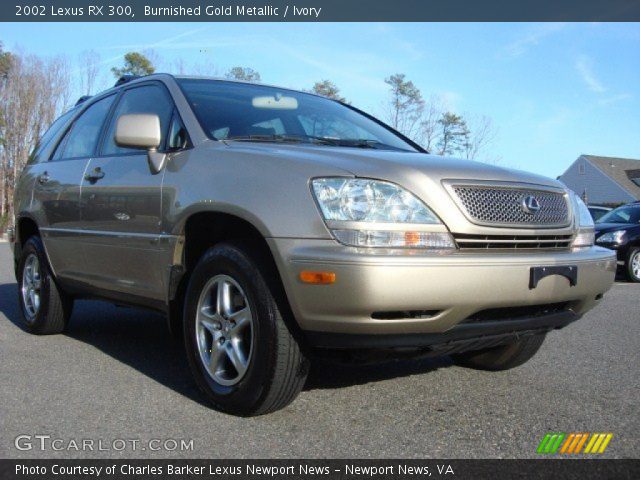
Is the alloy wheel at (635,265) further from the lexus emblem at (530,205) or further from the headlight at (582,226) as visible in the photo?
the lexus emblem at (530,205)

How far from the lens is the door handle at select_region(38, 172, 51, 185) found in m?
5.29

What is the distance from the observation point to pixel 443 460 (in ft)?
8.91

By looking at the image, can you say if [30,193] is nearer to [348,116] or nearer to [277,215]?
[348,116]

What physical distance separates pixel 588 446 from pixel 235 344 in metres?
1.66

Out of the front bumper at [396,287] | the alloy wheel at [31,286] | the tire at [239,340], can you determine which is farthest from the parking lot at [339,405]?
the front bumper at [396,287]

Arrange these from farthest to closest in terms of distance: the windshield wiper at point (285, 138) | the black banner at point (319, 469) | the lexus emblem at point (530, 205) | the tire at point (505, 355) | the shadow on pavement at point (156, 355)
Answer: the tire at point (505, 355) → the shadow on pavement at point (156, 355) → the windshield wiper at point (285, 138) → the lexus emblem at point (530, 205) → the black banner at point (319, 469)

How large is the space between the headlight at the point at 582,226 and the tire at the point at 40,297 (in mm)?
3752

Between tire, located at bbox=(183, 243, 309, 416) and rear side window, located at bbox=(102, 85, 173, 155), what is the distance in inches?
42.7

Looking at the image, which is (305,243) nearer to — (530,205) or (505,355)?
(530,205)

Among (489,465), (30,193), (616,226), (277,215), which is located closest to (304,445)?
(489,465)

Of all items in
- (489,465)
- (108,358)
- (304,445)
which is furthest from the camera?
(108,358)

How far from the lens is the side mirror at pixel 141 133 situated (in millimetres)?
3770

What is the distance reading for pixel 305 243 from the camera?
292 centimetres

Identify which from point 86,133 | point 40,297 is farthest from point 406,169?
point 40,297
